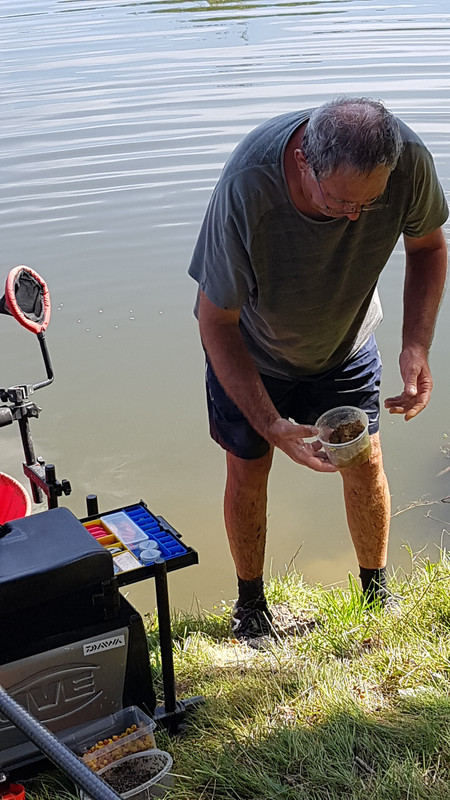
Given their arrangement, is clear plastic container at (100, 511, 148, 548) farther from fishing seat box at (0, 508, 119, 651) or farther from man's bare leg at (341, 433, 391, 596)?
man's bare leg at (341, 433, 391, 596)

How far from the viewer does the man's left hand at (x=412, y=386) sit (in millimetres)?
2477

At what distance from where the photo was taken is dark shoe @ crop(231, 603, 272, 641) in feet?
9.45

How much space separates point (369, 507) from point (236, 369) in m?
0.71

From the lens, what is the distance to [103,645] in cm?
215

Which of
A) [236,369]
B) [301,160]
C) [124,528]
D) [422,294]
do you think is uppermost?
[301,160]

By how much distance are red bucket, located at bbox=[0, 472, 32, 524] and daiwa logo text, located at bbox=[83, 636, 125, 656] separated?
34.2 inches

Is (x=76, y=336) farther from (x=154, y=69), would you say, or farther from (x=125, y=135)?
(x=154, y=69)

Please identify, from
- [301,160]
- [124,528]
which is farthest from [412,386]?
[124,528]

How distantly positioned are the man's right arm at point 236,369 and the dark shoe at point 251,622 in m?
0.76

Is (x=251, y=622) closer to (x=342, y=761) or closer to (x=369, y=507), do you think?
(x=369, y=507)

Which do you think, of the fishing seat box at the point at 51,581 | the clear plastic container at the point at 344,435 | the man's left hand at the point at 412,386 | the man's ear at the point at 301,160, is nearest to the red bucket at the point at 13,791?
the fishing seat box at the point at 51,581

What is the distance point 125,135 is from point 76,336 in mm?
3749

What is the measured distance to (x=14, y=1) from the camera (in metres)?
14.6

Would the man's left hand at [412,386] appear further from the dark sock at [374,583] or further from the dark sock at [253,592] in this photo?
the dark sock at [253,592]
